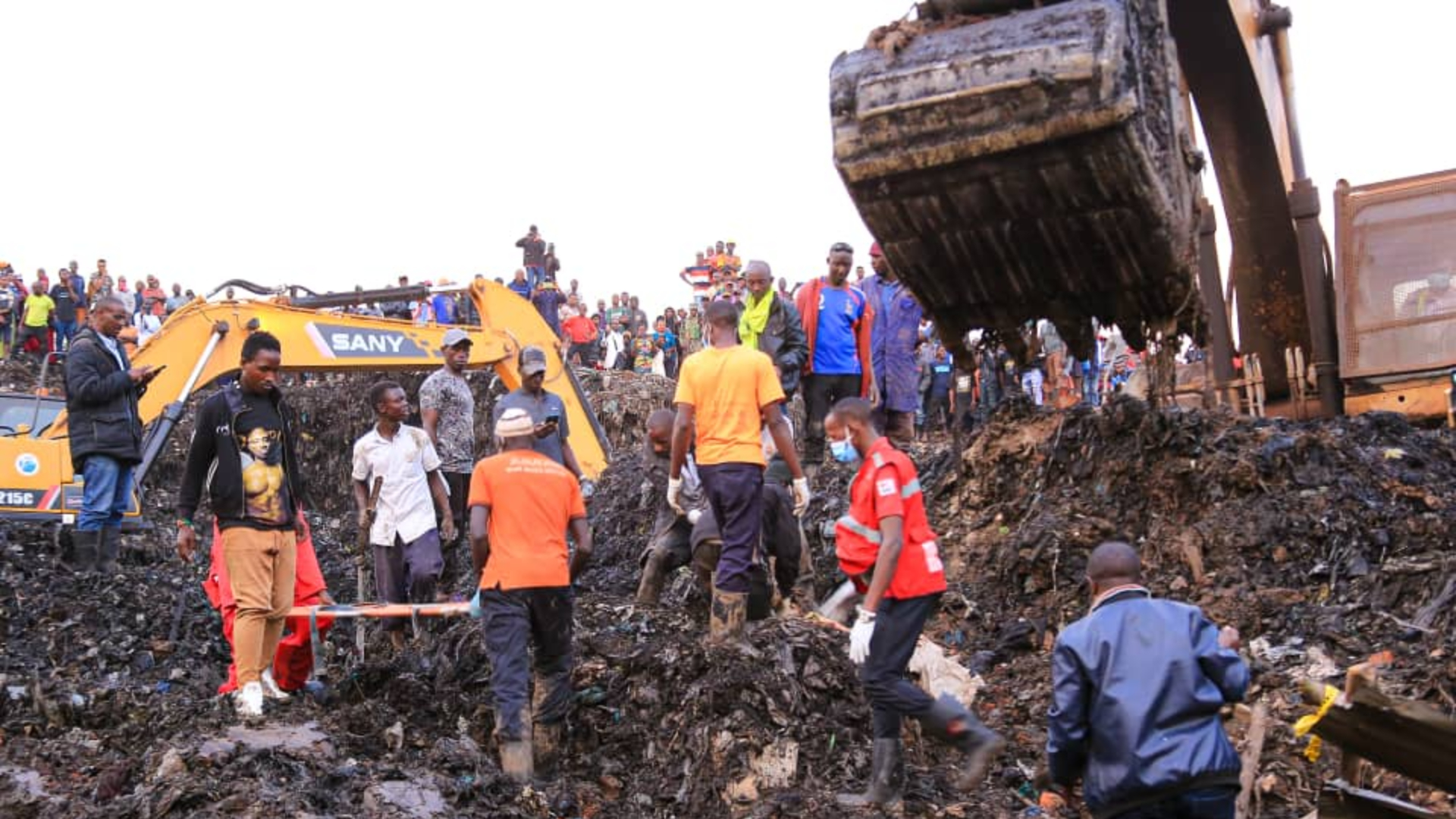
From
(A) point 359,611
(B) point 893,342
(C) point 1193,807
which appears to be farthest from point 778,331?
(C) point 1193,807

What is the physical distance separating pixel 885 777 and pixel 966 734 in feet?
1.34

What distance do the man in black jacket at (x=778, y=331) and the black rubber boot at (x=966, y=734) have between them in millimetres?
3714

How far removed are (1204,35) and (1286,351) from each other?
149 inches

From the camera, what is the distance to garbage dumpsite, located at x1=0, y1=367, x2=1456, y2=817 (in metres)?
6.01

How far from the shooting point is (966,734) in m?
5.60

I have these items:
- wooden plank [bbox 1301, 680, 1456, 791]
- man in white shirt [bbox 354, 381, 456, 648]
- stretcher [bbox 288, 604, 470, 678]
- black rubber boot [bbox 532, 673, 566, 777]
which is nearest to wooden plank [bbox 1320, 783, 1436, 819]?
wooden plank [bbox 1301, 680, 1456, 791]

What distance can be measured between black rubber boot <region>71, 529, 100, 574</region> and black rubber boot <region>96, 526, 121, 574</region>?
4 cm

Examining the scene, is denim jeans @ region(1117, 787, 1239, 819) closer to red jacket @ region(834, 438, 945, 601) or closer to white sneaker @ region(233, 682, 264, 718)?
red jacket @ region(834, 438, 945, 601)

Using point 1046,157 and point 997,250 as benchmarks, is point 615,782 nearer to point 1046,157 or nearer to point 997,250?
point 997,250

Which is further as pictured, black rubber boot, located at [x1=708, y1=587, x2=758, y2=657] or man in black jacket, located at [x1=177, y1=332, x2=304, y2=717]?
black rubber boot, located at [x1=708, y1=587, x2=758, y2=657]

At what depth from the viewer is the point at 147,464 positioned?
33.0ft

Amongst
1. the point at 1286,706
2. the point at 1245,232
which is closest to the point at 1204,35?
the point at 1245,232

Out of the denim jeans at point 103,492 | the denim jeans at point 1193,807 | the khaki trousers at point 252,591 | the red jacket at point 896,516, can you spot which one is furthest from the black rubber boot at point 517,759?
the denim jeans at point 103,492

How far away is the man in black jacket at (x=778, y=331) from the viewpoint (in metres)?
9.09
